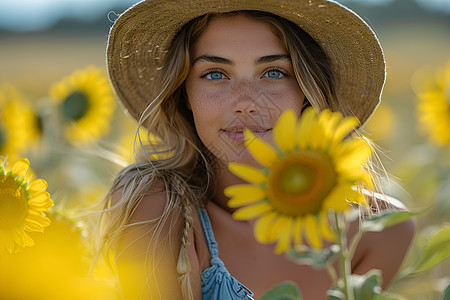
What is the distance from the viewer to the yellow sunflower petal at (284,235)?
0.63 m

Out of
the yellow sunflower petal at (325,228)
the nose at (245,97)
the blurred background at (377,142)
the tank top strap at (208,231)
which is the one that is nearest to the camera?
the yellow sunflower petal at (325,228)

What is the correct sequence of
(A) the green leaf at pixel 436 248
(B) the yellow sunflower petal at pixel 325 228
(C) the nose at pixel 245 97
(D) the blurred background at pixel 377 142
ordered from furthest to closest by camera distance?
(D) the blurred background at pixel 377 142, (C) the nose at pixel 245 97, (A) the green leaf at pixel 436 248, (B) the yellow sunflower petal at pixel 325 228

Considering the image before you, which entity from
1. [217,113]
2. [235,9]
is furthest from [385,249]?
[235,9]

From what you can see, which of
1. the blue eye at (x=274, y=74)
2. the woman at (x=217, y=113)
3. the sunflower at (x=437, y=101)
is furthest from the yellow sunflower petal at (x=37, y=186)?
the sunflower at (x=437, y=101)

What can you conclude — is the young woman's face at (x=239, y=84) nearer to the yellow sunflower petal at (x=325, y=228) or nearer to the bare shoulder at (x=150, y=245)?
the bare shoulder at (x=150, y=245)

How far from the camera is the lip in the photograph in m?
1.20

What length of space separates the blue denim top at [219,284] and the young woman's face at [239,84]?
0.21m

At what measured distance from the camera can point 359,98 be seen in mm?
1420

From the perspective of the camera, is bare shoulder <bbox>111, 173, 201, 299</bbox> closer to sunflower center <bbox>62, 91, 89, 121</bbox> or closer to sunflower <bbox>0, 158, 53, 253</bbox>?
sunflower <bbox>0, 158, 53, 253</bbox>

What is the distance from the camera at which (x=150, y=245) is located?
1.21 meters

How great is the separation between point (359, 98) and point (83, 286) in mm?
902

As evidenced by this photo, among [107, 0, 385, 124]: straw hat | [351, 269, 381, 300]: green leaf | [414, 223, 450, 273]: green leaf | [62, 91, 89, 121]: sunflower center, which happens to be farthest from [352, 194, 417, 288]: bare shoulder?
[62, 91, 89, 121]: sunflower center

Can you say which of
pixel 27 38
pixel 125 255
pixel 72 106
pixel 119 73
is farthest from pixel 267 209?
pixel 27 38

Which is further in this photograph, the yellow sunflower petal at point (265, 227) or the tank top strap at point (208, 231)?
the tank top strap at point (208, 231)
